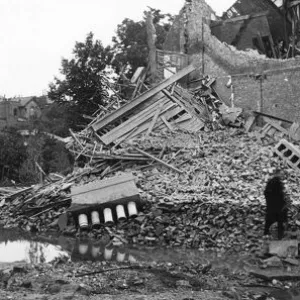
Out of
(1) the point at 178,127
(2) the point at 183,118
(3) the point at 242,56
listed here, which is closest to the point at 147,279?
(1) the point at 178,127

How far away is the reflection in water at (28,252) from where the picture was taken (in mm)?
9078

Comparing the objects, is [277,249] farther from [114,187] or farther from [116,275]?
[114,187]

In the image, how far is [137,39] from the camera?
3328cm

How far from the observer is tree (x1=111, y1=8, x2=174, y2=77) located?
31.4 m

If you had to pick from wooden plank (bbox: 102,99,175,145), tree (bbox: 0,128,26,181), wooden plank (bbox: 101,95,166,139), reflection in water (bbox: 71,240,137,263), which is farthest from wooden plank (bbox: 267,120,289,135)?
tree (bbox: 0,128,26,181)

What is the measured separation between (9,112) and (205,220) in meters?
42.9

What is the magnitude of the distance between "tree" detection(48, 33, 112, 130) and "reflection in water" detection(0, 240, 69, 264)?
34.7ft

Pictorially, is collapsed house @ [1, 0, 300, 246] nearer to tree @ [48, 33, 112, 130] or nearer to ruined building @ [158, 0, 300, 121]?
ruined building @ [158, 0, 300, 121]

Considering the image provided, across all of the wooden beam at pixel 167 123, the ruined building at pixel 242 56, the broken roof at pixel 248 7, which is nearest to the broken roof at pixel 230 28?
the ruined building at pixel 242 56

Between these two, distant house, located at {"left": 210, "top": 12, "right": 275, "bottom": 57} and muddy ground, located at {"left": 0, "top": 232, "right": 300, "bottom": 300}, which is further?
distant house, located at {"left": 210, "top": 12, "right": 275, "bottom": 57}

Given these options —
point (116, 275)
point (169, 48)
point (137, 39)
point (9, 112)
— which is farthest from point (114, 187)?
point (9, 112)

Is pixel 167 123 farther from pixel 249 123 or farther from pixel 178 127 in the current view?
pixel 249 123

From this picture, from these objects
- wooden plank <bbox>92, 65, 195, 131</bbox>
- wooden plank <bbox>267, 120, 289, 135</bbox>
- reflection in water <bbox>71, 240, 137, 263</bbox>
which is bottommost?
reflection in water <bbox>71, 240, 137, 263</bbox>

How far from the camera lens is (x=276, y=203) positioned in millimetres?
9000
